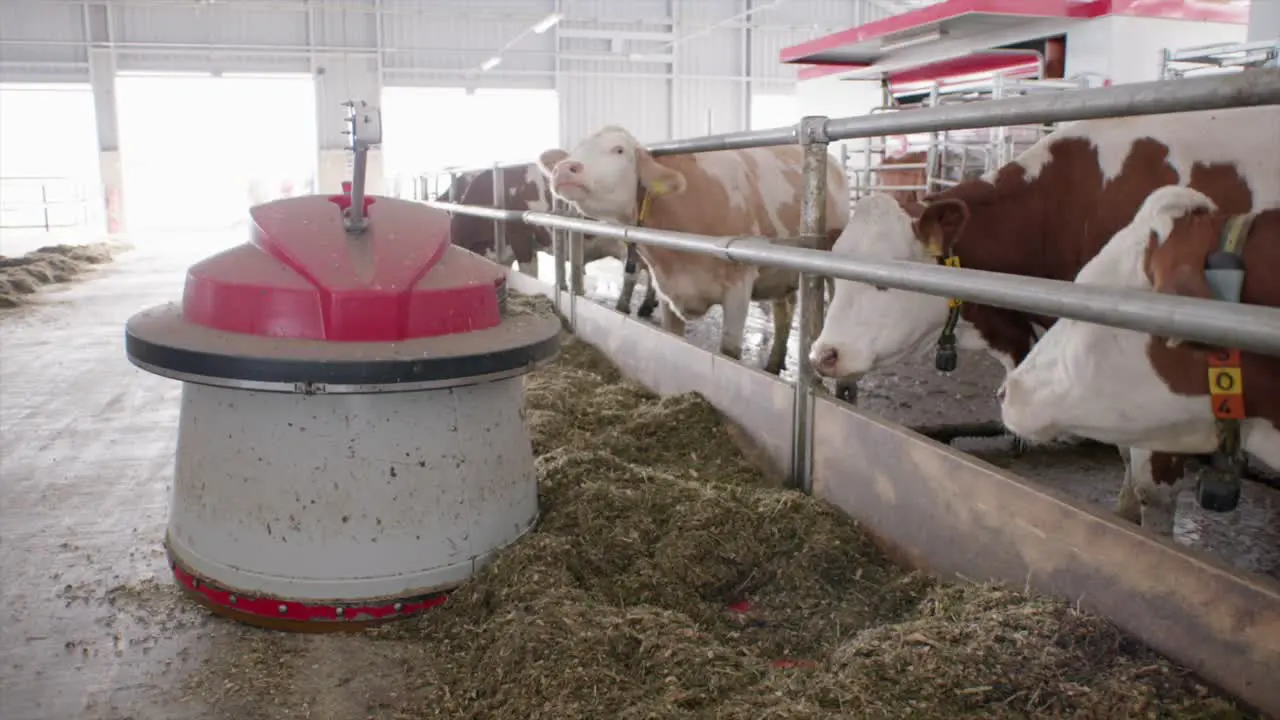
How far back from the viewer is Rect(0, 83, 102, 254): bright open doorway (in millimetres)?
24375

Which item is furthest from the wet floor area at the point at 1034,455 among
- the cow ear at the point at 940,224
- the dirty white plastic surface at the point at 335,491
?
the dirty white plastic surface at the point at 335,491

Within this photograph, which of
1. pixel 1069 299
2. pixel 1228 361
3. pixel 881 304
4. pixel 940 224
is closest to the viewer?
pixel 1069 299

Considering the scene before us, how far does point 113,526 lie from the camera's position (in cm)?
278

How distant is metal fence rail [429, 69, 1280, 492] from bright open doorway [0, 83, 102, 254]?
2357cm

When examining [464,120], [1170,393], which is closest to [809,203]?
[1170,393]

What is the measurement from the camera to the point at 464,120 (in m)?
28.7

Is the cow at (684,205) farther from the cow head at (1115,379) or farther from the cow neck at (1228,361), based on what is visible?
the cow neck at (1228,361)

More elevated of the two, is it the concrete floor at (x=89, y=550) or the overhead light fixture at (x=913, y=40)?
the overhead light fixture at (x=913, y=40)

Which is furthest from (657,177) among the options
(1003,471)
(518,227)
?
(518,227)

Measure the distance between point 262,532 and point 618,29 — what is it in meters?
27.2

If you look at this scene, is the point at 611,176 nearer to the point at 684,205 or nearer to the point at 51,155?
the point at 684,205

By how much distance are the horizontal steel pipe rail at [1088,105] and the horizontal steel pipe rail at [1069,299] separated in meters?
0.31

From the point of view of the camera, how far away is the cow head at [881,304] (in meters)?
3.17

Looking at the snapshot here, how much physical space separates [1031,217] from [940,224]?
0.59 m
